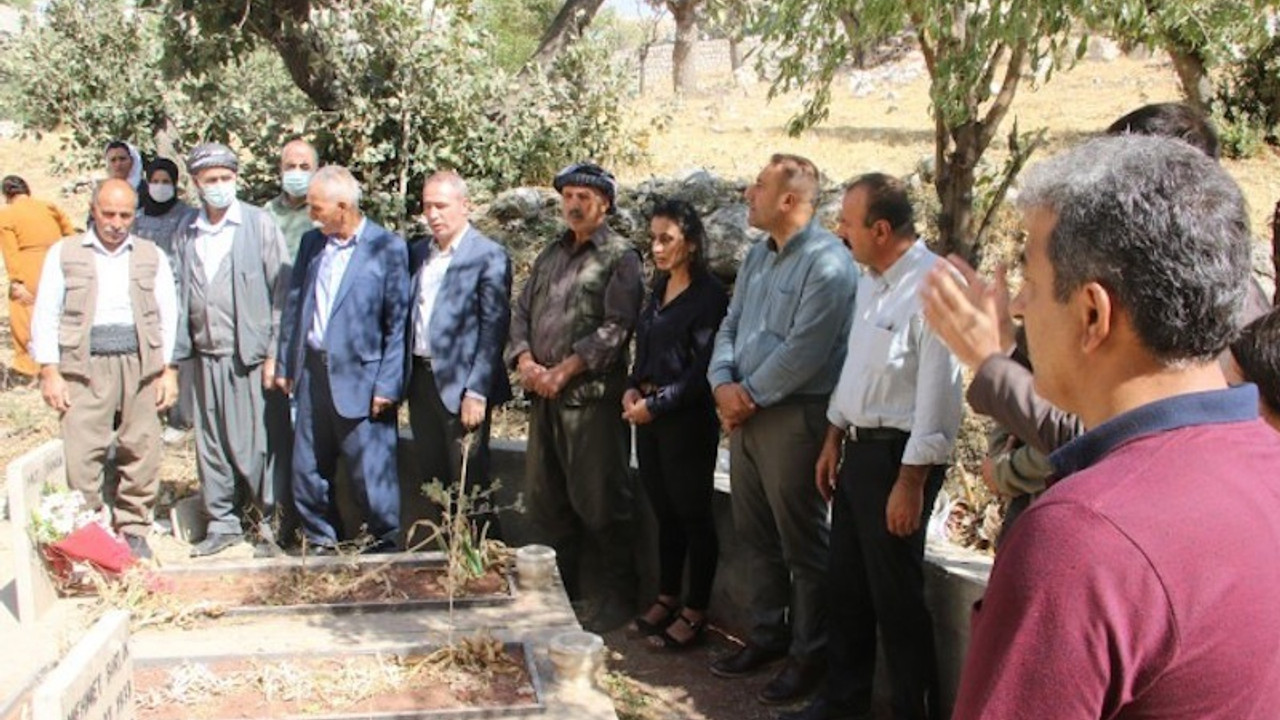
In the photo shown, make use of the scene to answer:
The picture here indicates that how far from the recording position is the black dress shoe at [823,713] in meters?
4.18

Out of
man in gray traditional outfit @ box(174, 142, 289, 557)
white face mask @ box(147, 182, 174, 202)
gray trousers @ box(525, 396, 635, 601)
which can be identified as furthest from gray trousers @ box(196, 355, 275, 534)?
white face mask @ box(147, 182, 174, 202)

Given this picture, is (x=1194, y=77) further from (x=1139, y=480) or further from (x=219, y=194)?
(x=1139, y=480)

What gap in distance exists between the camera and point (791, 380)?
4.38m

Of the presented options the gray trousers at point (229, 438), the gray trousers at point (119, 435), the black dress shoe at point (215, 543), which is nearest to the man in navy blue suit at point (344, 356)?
the gray trousers at point (229, 438)

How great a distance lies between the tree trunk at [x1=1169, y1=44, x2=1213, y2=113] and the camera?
11.1 m

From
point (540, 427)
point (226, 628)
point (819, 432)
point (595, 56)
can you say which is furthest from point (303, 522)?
point (595, 56)

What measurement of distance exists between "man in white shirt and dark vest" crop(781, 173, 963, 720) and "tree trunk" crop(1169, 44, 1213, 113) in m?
7.97

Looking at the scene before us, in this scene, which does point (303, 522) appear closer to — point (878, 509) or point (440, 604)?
point (440, 604)

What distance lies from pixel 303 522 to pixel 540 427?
133 centimetres

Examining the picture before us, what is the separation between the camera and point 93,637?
96.9 inches

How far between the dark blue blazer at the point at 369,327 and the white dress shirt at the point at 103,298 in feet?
2.67

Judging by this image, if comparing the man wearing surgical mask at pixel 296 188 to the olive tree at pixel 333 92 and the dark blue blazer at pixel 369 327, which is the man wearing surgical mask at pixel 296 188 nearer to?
the dark blue blazer at pixel 369 327

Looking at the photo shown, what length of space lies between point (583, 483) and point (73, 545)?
201cm

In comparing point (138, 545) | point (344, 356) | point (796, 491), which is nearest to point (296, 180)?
point (344, 356)
